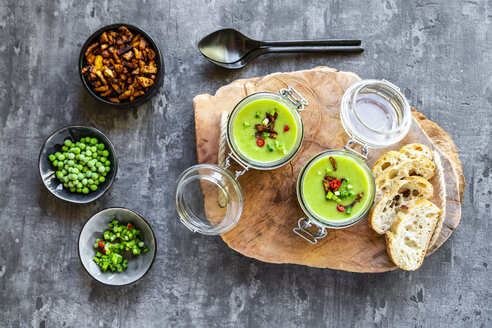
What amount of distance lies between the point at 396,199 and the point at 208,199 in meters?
0.91

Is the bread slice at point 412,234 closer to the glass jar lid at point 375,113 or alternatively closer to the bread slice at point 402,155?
the bread slice at point 402,155

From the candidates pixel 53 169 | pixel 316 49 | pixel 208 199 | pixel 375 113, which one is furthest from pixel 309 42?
pixel 53 169

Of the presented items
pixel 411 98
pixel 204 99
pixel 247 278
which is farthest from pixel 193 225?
pixel 411 98

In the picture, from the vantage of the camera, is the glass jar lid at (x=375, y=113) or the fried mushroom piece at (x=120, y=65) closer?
the glass jar lid at (x=375, y=113)

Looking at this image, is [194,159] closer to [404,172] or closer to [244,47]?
[244,47]

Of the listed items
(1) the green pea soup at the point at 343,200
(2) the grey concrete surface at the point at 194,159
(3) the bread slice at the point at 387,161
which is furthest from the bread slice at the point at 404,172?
(2) the grey concrete surface at the point at 194,159

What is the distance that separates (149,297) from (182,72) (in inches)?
47.4

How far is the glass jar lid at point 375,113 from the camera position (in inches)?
75.2

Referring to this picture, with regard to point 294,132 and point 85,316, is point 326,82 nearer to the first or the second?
point 294,132

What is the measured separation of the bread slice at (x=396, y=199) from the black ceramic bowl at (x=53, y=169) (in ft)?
4.27

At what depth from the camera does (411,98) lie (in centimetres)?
226

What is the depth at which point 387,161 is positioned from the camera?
1.98m

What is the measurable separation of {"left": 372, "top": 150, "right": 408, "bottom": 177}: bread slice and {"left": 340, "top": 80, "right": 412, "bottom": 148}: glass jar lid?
0.23ft

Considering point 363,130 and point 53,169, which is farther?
point 53,169
